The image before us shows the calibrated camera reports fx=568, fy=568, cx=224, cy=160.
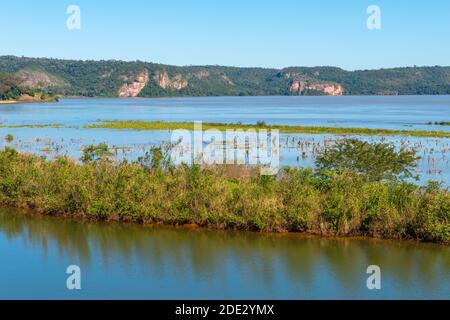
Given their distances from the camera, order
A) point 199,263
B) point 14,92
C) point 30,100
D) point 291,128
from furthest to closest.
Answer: point 30,100, point 14,92, point 291,128, point 199,263

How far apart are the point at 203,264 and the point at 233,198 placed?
3.47 m

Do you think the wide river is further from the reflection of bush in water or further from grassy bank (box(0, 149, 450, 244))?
grassy bank (box(0, 149, 450, 244))

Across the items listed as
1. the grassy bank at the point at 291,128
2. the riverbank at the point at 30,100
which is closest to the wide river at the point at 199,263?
the grassy bank at the point at 291,128

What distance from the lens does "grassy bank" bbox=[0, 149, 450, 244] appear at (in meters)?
18.7

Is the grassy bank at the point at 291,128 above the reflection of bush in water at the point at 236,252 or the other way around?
above

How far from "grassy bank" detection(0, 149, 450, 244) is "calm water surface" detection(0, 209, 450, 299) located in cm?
50

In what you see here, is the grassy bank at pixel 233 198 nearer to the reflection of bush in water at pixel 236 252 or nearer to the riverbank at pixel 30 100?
the reflection of bush in water at pixel 236 252

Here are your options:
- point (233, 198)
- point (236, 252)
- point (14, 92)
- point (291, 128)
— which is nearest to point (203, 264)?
point (236, 252)

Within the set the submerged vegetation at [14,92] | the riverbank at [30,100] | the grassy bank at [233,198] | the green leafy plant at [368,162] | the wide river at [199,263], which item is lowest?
the wide river at [199,263]

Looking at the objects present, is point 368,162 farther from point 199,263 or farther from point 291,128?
point 291,128

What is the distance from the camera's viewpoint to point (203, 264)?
17484mm

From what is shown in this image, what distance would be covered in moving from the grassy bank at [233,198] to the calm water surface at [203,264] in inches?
19.6

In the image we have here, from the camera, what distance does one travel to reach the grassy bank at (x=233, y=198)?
18734 millimetres
